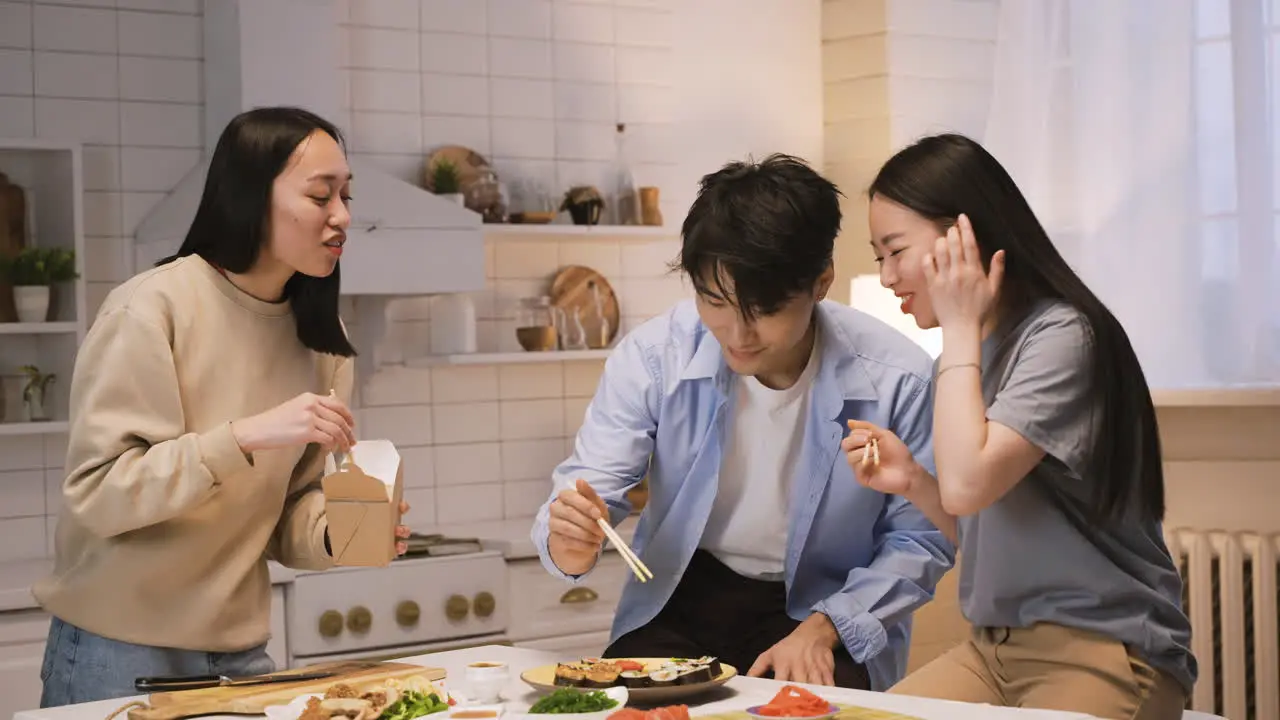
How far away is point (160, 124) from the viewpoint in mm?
4320

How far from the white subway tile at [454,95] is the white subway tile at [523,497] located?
1212 mm

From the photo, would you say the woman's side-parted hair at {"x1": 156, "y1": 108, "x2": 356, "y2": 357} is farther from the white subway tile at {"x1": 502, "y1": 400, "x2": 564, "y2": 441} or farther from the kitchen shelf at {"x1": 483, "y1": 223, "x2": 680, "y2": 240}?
the white subway tile at {"x1": 502, "y1": 400, "x2": 564, "y2": 441}

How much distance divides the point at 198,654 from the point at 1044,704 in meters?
1.37

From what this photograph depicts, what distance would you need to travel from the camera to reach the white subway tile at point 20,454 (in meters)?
4.10

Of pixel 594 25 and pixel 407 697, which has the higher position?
pixel 594 25

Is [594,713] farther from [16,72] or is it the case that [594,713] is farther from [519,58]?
[519,58]

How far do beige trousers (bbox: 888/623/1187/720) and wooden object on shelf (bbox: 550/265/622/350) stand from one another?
2.67 metres

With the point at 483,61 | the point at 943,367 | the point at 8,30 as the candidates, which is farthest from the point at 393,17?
the point at 943,367

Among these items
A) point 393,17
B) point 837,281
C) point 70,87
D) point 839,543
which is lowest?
point 839,543

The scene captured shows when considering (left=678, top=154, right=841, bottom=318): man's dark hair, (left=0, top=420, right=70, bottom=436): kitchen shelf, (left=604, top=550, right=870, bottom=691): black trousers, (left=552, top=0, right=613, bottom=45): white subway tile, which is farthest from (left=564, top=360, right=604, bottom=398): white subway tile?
(left=678, top=154, right=841, bottom=318): man's dark hair

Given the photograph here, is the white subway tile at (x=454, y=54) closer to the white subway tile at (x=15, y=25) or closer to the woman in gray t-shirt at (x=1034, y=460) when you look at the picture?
the white subway tile at (x=15, y=25)

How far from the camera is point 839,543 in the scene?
106 inches

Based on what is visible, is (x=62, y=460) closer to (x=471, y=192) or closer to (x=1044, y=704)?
(x=471, y=192)

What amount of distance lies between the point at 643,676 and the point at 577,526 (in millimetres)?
370
